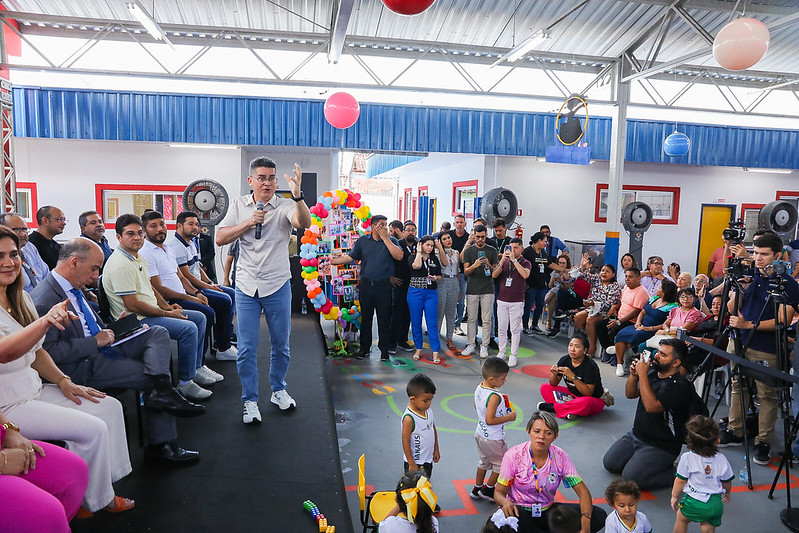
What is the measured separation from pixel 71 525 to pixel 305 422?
1.42m

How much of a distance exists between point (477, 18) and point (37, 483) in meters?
8.34

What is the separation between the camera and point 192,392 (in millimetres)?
3684

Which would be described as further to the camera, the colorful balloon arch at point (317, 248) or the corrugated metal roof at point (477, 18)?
the corrugated metal roof at point (477, 18)

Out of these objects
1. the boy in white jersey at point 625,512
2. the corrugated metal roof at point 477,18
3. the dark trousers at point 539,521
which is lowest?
the dark trousers at point 539,521

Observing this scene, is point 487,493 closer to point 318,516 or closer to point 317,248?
point 318,516

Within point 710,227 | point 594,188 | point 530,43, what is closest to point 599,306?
point 530,43

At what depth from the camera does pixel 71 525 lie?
225 cm

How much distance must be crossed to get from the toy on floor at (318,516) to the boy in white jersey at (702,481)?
190 cm

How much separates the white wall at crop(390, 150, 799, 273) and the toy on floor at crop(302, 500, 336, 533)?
9.28 metres

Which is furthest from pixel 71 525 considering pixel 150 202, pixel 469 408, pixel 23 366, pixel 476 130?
pixel 476 130

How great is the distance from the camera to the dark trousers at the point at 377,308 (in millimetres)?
6094

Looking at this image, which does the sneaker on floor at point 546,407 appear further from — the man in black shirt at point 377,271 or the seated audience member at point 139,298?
the seated audience member at point 139,298

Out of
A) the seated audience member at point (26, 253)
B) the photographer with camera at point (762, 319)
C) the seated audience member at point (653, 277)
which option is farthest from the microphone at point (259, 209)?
the seated audience member at point (653, 277)

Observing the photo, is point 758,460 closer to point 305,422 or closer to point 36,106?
point 305,422
